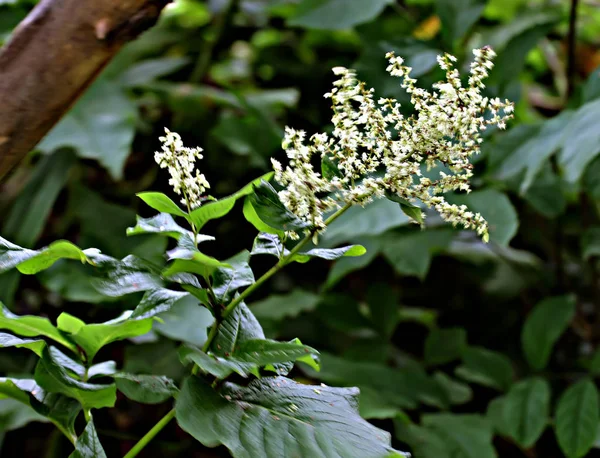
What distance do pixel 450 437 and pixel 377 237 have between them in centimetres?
32

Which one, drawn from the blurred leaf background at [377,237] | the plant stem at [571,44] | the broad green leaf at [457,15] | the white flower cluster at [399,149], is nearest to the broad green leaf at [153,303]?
the white flower cluster at [399,149]

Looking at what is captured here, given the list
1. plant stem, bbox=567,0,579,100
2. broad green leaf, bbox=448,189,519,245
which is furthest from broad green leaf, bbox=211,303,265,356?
plant stem, bbox=567,0,579,100

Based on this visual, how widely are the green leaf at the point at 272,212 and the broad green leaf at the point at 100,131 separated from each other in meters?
0.58

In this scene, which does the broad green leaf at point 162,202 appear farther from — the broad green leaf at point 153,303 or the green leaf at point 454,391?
the green leaf at point 454,391

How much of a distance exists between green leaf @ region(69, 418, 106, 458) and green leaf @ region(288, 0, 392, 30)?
77cm

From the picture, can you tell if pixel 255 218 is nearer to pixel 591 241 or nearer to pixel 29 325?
pixel 29 325

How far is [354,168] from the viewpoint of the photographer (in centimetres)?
42

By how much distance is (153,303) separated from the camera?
446 mm

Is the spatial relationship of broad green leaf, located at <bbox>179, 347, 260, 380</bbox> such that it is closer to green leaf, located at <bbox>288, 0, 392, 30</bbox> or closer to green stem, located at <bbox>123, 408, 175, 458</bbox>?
green stem, located at <bbox>123, 408, 175, 458</bbox>

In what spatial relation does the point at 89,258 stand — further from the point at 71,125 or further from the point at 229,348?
the point at 71,125

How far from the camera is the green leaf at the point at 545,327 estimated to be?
100 centimetres

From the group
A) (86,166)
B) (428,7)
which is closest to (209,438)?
(86,166)

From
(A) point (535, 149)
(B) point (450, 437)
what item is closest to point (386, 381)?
(B) point (450, 437)

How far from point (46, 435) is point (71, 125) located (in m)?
0.54
